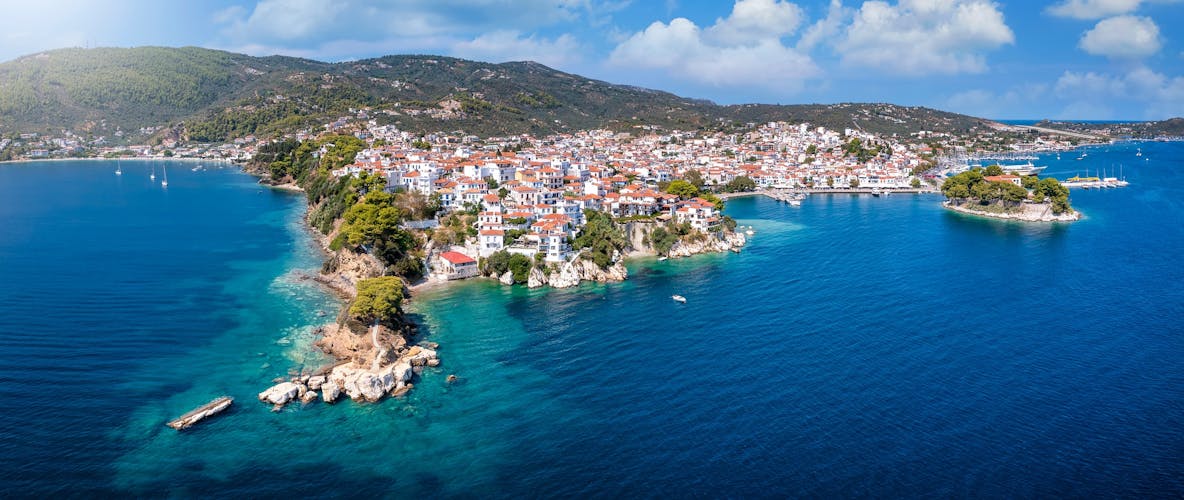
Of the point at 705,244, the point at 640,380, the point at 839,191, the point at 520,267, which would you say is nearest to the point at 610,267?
the point at 520,267

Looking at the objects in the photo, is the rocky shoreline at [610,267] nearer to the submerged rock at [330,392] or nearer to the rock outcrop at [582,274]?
the rock outcrop at [582,274]

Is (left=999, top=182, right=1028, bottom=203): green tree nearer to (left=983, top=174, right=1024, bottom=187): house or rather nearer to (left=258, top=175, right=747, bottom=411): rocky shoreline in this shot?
(left=983, top=174, right=1024, bottom=187): house

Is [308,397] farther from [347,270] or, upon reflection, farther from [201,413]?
[347,270]

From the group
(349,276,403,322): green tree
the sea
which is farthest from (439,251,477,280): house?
(349,276,403,322): green tree

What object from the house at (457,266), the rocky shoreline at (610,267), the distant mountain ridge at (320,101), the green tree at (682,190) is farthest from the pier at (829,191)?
the distant mountain ridge at (320,101)

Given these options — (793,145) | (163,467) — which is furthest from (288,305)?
(793,145)

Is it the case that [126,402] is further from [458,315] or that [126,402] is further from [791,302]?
[791,302]
